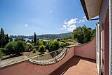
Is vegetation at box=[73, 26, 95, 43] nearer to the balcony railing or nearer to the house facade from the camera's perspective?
the balcony railing

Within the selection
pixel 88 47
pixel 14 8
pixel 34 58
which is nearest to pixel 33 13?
pixel 14 8

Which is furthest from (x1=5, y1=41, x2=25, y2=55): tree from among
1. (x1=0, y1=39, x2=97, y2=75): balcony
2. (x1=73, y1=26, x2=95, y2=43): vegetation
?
(x1=0, y1=39, x2=97, y2=75): balcony

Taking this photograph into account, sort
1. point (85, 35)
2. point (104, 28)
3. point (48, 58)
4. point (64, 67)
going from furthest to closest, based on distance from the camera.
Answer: point (85, 35) < point (64, 67) < point (48, 58) < point (104, 28)

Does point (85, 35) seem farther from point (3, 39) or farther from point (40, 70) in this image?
point (3, 39)

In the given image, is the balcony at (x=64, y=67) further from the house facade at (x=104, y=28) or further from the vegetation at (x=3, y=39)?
the vegetation at (x=3, y=39)

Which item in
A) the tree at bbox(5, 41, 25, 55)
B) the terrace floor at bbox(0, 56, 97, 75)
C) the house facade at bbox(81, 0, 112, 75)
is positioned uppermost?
the house facade at bbox(81, 0, 112, 75)

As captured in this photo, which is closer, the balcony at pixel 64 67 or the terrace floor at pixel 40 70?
the terrace floor at pixel 40 70

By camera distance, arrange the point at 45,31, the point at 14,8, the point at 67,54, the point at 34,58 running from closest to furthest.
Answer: the point at 34,58 → the point at 67,54 → the point at 14,8 → the point at 45,31

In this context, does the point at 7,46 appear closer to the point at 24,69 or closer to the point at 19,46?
the point at 19,46

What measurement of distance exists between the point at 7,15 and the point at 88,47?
66133 mm

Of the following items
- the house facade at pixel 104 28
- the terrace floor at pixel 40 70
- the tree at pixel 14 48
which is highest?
the house facade at pixel 104 28

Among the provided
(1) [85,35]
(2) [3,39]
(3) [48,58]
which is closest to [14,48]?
(2) [3,39]

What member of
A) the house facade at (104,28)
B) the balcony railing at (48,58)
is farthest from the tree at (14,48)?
the house facade at (104,28)

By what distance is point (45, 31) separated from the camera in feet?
232
